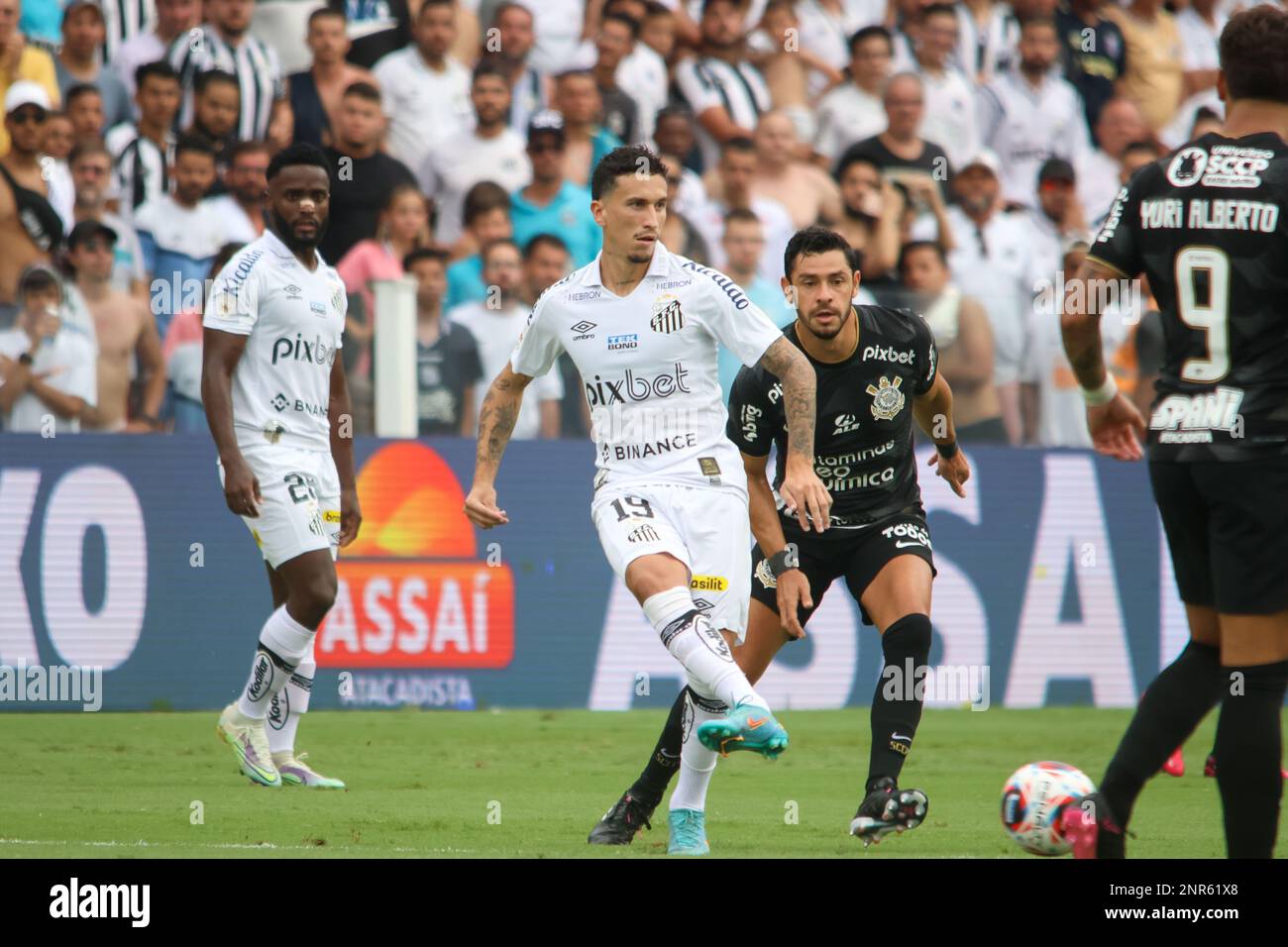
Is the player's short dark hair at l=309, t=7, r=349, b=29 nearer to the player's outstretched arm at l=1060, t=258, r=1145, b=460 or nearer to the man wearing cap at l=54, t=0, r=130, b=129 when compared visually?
the man wearing cap at l=54, t=0, r=130, b=129

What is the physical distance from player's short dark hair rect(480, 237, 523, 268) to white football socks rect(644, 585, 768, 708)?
275 inches

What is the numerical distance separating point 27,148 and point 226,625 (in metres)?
3.74

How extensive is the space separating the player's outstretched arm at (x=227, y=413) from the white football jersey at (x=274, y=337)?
68 millimetres

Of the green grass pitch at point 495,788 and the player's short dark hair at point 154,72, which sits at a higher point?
the player's short dark hair at point 154,72

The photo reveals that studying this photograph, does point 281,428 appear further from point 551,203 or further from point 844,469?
point 551,203

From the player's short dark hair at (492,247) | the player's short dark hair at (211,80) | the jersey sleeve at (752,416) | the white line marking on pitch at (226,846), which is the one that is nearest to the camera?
the white line marking on pitch at (226,846)

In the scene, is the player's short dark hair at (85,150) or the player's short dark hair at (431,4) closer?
the player's short dark hair at (85,150)

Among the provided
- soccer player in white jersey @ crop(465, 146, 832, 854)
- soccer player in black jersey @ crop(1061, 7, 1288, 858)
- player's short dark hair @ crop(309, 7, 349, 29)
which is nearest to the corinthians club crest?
soccer player in white jersey @ crop(465, 146, 832, 854)

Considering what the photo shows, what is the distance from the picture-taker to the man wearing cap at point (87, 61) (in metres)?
14.2

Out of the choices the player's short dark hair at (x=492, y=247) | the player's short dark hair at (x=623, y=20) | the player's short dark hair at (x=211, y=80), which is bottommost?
the player's short dark hair at (x=492, y=247)

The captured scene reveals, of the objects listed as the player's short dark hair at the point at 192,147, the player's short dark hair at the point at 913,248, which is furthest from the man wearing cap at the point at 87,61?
the player's short dark hair at the point at 913,248

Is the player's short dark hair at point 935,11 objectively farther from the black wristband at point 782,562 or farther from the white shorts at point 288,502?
the black wristband at point 782,562
